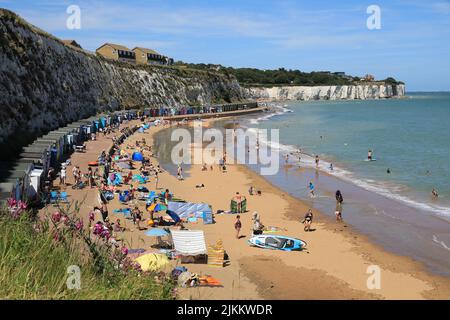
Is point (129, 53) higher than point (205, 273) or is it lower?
higher

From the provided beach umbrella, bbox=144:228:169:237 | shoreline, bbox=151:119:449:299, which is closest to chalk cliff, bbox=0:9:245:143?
beach umbrella, bbox=144:228:169:237

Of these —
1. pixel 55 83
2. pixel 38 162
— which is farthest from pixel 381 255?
pixel 55 83

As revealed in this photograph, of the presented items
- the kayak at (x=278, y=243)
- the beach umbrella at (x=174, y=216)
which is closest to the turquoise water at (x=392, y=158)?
the kayak at (x=278, y=243)

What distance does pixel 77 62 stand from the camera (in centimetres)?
5769

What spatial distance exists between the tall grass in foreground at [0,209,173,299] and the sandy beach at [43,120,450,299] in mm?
2363

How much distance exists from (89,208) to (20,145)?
436 inches

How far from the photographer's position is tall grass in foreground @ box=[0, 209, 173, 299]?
5.16m

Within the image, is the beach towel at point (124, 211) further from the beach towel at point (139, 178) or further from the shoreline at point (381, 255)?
the beach towel at point (139, 178)

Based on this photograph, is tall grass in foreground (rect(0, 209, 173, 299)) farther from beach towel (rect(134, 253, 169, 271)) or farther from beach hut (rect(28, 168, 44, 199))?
beach hut (rect(28, 168, 44, 199))

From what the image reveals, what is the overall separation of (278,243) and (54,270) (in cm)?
1254

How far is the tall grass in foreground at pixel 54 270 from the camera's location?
5.16m

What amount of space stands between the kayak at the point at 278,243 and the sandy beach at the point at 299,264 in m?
0.25

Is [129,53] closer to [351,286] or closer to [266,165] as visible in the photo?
[266,165]
